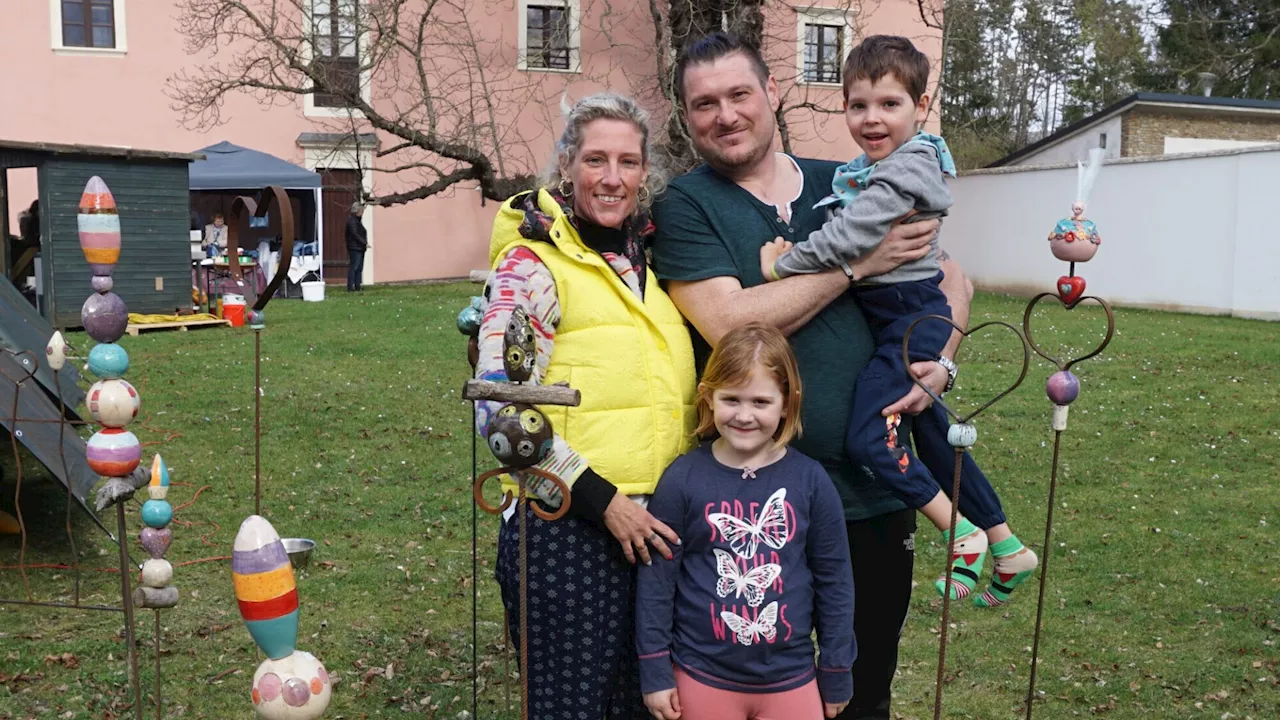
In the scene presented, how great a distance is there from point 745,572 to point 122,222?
14.0 metres

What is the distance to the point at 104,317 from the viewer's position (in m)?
2.54

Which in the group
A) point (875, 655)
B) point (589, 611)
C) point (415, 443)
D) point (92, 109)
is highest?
point (92, 109)

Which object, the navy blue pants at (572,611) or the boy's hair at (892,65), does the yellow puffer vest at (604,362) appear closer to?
the navy blue pants at (572,611)

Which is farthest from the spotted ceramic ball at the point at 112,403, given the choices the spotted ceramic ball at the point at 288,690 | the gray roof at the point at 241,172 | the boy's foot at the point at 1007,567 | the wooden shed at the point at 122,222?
the gray roof at the point at 241,172

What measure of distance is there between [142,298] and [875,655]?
1353cm

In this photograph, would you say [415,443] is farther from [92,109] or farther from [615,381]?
[92,109]

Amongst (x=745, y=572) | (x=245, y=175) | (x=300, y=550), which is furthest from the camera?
(x=245, y=175)

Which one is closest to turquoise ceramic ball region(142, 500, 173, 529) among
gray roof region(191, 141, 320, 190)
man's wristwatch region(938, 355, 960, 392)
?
man's wristwatch region(938, 355, 960, 392)

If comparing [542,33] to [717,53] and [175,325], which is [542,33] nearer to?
[175,325]

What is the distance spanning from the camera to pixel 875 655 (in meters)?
2.84

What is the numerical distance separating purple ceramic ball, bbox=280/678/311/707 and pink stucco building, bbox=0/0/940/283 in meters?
18.7

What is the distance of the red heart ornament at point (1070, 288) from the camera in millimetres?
2539

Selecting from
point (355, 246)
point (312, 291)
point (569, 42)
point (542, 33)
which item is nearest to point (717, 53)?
point (312, 291)

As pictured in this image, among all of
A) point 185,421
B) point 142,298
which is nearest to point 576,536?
point 185,421
